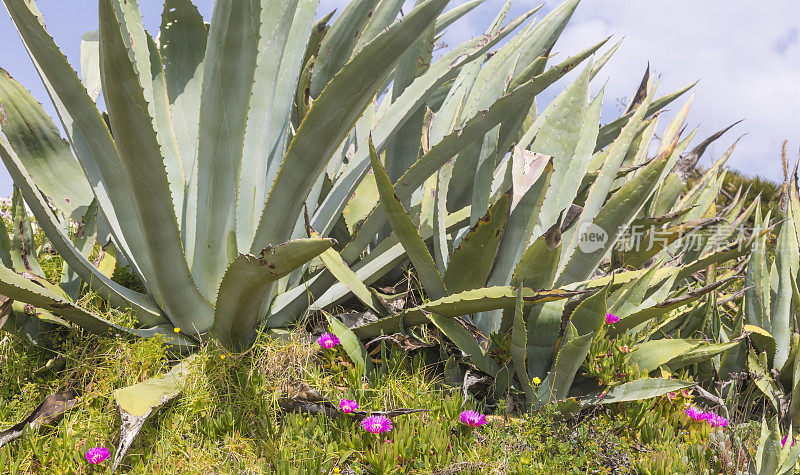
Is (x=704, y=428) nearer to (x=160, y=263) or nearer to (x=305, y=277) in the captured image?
(x=305, y=277)

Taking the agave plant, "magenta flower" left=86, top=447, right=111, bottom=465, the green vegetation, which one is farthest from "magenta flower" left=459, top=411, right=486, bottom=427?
"magenta flower" left=86, top=447, right=111, bottom=465

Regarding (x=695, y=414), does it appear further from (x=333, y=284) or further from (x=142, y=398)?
(x=142, y=398)

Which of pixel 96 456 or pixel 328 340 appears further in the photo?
pixel 328 340

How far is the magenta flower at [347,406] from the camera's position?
65.2 inches

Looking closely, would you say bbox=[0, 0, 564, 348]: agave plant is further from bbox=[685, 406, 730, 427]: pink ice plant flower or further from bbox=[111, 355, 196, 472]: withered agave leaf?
bbox=[685, 406, 730, 427]: pink ice plant flower

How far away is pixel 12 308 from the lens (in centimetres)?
186

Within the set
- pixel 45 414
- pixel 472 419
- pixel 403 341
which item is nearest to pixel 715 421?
pixel 472 419

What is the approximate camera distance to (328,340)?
188cm

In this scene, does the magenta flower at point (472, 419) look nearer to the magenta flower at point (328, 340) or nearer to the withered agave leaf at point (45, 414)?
the magenta flower at point (328, 340)

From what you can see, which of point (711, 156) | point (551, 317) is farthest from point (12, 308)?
point (711, 156)

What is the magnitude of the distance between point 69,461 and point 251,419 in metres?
0.48

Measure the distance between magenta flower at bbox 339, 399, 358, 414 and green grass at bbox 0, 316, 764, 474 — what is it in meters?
0.05

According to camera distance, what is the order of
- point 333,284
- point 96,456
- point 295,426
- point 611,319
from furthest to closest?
point 333,284
point 611,319
point 295,426
point 96,456

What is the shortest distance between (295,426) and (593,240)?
112cm
